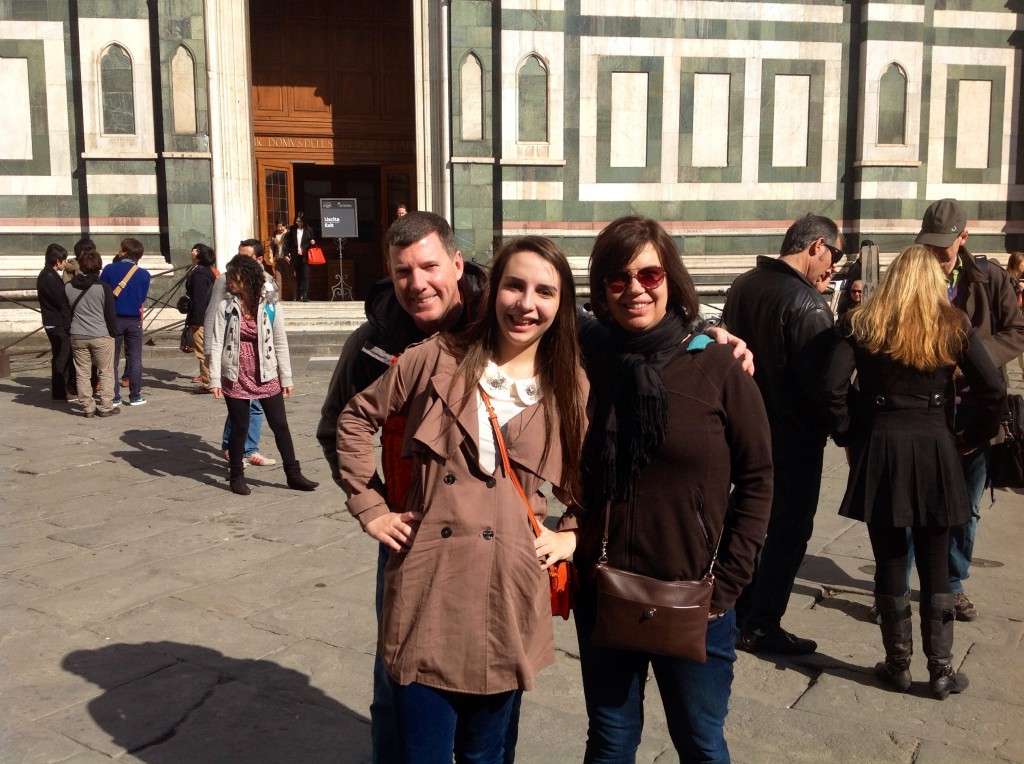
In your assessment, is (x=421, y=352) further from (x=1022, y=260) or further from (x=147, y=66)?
(x=147, y=66)

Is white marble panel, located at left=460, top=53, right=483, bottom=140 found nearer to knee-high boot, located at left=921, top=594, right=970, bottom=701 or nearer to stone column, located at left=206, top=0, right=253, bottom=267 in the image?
stone column, located at left=206, top=0, right=253, bottom=267

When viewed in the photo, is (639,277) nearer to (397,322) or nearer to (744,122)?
(397,322)

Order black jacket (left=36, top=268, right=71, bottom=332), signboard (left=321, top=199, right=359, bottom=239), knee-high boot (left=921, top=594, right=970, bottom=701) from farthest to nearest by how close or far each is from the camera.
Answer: signboard (left=321, top=199, right=359, bottom=239)
black jacket (left=36, top=268, right=71, bottom=332)
knee-high boot (left=921, top=594, right=970, bottom=701)

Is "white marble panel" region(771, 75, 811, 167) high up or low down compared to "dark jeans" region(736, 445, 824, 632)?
up

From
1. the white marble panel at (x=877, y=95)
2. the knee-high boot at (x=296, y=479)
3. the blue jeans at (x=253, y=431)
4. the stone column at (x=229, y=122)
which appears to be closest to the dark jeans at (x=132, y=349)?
the blue jeans at (x=253, y=431)

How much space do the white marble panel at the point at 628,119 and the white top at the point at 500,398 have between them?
44.9ft

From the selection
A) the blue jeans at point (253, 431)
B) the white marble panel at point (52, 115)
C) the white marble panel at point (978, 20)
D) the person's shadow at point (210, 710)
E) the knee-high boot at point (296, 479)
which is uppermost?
the white marble panel at point (978, 20)

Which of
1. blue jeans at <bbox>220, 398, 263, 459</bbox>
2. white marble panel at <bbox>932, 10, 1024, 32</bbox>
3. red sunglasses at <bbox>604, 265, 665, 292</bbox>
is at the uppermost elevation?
white marble panel at <bbox>932, 10, 1024, 32</bbox>

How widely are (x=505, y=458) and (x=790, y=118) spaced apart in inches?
585

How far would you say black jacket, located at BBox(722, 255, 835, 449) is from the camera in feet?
13.6

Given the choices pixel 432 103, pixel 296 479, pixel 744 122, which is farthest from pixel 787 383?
pixel 744 122

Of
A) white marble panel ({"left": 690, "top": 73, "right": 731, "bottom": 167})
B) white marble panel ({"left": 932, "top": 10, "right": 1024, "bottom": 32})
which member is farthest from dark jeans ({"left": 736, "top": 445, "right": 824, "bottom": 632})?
white marble panel ({"left": 932, "top": 10, "right": 1024, "bottom": 32})

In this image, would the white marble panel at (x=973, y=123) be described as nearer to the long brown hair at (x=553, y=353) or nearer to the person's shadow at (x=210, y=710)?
the person's shadow at (x=210, y=710)

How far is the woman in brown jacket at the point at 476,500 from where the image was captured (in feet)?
7.71
